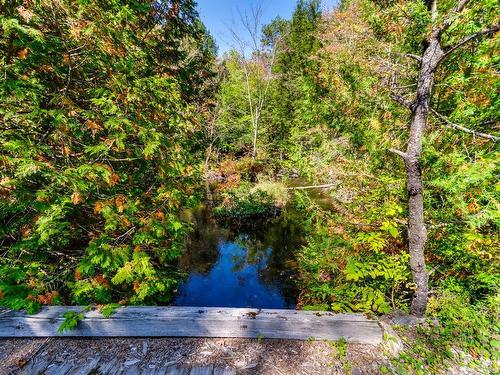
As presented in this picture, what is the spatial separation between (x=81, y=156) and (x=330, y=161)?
3727 millimetres

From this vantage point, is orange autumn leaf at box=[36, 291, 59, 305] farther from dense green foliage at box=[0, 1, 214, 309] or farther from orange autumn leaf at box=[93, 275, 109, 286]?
orange autumn leaf at box=[93, 275, 109, 286]

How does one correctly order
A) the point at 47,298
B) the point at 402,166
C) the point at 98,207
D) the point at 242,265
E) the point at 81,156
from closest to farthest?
the point at 47,298, the point at 98,207, the point at 81,156, the point at 402,166, the point at 242,265

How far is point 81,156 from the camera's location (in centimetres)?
370

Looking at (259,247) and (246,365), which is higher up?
(246,365)

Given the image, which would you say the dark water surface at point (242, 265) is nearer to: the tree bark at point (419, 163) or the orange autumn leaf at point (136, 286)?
the orange autumn leaf at point (136, 286)

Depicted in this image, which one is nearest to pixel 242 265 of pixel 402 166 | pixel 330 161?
pixel 330 161

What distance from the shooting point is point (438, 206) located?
3646mm

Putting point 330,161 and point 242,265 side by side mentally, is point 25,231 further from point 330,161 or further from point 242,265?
point 242,265

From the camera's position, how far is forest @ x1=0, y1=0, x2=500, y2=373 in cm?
270

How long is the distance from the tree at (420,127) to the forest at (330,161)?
0.02m

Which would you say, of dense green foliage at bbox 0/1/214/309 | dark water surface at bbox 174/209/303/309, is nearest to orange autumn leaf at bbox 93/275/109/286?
dense green foliage at bbox 0/1/214/309

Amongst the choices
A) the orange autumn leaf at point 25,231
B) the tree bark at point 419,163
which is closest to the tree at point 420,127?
the tree bark at point 419,163

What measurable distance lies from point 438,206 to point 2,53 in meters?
5.89

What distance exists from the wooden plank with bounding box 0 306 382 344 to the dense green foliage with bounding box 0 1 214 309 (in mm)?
284
